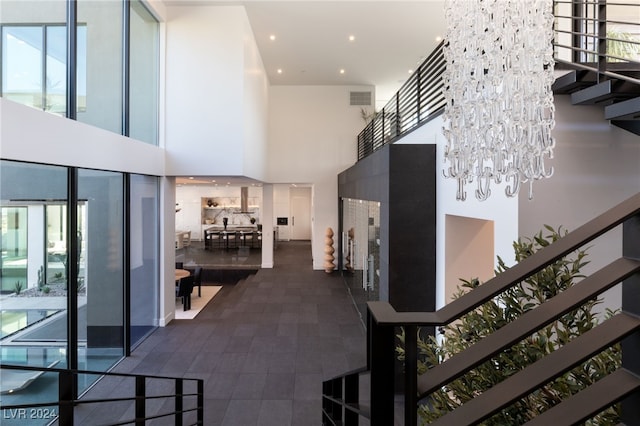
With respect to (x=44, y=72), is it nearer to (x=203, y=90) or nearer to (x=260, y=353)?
(x=203, y=90)

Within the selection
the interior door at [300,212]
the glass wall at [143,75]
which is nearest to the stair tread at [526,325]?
the glass wall at [143,75]

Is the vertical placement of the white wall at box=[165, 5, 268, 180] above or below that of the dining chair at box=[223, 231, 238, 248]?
above

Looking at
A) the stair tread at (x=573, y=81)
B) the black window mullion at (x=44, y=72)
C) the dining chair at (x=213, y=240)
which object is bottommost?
the dining chair at (x=213, y=240)

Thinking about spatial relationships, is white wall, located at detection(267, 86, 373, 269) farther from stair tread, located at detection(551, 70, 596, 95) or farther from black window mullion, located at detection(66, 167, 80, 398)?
stair tread, located at detection(551, 70, 596, 95)

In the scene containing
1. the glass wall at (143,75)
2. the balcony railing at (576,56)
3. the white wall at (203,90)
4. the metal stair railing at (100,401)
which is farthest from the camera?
the white wall at (203,90)

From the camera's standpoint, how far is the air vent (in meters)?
12.9

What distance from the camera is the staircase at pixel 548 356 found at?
2.57 feet

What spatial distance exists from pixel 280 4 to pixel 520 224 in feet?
22.5

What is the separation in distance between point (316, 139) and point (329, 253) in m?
3.84

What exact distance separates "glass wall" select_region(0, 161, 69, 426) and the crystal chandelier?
3962mm

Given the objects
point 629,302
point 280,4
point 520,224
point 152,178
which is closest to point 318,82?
point 280,4

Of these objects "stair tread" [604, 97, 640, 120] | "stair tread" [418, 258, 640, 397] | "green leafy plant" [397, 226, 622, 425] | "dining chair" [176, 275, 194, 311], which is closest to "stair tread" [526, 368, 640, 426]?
"stair tread" [418, 258, 640, 397]

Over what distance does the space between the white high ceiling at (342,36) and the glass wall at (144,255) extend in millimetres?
3531

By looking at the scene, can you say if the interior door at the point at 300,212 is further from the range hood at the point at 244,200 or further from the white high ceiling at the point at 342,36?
the white high ceiling at the point at 342,36
